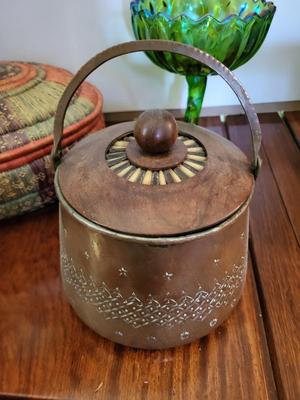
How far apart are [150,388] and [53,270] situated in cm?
24

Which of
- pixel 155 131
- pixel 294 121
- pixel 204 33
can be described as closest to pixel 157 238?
pixel 155 131

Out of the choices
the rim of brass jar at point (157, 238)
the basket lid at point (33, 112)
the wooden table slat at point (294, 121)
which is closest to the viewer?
the rim of brass jar at point (157, 238)

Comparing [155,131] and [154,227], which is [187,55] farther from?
[154,227]

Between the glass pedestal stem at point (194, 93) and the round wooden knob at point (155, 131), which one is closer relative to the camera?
the round wooden knob at point (155, 131)

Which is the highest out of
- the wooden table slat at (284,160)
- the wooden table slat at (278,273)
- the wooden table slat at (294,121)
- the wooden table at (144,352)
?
Answer: the wooden table slat at (294,121)

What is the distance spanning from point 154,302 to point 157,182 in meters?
0.13

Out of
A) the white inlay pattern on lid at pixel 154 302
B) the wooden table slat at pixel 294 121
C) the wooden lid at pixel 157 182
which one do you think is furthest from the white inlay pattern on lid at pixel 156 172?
the wooden table slat at pixel 294 121

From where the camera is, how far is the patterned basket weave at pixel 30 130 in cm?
67

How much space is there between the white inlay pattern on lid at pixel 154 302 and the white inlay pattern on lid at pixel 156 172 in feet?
0.40

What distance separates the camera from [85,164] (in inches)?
20.4

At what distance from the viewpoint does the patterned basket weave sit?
667 mm

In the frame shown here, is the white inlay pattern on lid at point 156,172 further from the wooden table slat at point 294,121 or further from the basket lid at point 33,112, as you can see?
the wooden table slat at point 294,121

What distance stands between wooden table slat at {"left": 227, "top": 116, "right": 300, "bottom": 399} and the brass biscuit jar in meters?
0.09

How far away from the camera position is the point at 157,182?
485mm
